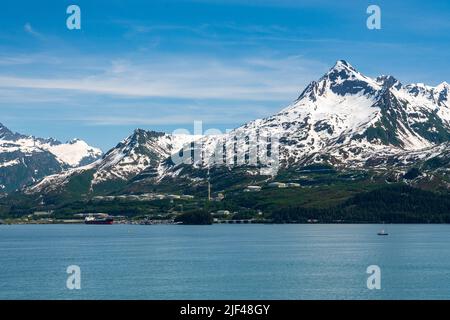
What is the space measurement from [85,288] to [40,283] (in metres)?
12.5

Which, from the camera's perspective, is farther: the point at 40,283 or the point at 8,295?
the point at 40,283

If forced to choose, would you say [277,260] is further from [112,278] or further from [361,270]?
[112,278]

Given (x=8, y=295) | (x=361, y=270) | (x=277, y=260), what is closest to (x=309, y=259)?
(x=277, y=260)
